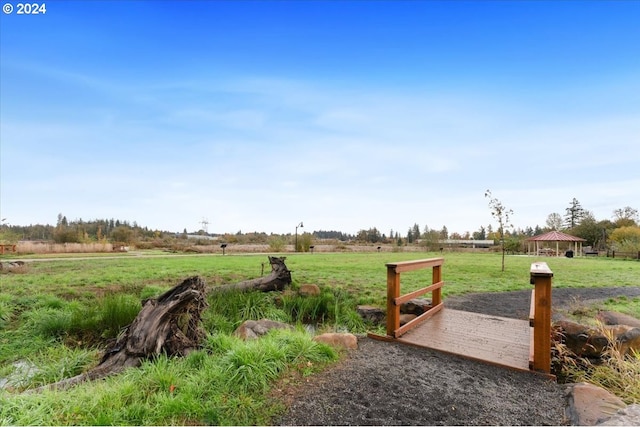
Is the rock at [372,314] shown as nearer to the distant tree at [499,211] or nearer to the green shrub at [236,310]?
the green shrub at [236,310]

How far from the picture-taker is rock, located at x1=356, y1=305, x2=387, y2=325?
665cm

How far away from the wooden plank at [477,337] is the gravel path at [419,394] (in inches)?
8.6

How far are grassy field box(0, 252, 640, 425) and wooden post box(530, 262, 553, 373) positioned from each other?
2279mm

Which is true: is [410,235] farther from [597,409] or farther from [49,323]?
[597,409]

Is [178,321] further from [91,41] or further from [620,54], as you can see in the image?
[620,54]

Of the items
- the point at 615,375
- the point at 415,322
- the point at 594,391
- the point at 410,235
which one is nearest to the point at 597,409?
the point at 594,391

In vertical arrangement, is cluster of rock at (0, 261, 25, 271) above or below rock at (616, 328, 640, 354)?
below

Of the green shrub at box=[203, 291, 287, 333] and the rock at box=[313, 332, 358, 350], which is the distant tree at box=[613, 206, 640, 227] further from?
the rock at box=[313, 332, 358, 350]

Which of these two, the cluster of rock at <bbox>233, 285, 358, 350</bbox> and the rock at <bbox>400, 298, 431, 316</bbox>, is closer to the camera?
the cluster of rock at <bbox>233, 285, 358, 350</bbox>

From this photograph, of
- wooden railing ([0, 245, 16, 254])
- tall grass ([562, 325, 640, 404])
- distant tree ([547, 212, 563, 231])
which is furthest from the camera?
distant tree ([547, 212, 563, 231])

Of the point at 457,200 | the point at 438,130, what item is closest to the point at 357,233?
the point at 457,200

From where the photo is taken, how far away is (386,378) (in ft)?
10.1

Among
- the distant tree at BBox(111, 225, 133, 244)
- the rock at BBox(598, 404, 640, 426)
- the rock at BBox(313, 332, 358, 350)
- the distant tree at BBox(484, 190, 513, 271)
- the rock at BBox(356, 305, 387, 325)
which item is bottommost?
the rock at BBox(356, 305, 387, 325)

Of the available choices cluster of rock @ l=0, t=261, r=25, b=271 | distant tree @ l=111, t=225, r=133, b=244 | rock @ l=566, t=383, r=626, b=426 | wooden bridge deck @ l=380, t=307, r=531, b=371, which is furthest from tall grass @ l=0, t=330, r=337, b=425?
distant tree @ l=111, t=225, r=133, b=244
